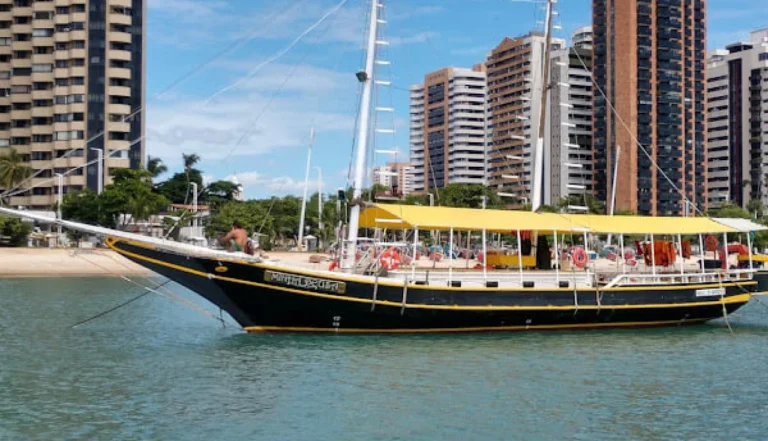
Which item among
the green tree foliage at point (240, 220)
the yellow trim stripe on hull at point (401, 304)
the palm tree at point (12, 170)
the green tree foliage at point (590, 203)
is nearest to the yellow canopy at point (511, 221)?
the yellow trim stripe on hull at point (401, 304)

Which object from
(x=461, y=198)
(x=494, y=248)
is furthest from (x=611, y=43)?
(x=494, y=248)

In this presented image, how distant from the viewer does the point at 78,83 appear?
90.4 m

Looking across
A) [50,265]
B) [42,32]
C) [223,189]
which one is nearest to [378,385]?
[50,265]

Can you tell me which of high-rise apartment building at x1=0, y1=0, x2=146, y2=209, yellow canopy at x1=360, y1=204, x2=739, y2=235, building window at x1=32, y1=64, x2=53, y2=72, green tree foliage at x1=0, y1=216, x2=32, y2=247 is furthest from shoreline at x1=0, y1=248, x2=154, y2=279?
yellow canopy at x1=360, y1=204, x2=739, y2=235

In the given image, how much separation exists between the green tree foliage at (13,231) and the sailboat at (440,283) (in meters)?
51.7

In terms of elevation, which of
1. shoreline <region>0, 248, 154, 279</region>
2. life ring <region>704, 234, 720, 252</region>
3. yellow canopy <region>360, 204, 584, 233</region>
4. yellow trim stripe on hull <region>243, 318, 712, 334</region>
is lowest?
yellow trim stripe on hull <region>243, 318, 712, 334</region>

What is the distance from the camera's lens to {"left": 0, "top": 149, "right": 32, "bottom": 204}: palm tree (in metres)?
80.2

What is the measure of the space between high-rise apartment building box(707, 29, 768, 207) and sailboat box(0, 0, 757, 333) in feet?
387

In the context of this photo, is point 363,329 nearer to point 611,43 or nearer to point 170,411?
point 170,411

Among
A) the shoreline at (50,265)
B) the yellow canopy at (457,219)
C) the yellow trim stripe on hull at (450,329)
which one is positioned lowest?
the yellow trim stripe on hull at (450,329)

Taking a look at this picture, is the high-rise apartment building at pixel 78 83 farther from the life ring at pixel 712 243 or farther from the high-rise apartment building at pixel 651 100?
the life ring at pixel 712 243

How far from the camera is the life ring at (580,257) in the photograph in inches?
1109

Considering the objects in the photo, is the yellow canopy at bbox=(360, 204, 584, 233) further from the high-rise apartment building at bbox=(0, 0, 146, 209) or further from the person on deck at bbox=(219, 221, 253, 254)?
the high-rise apartment building at bbox=(0, 0, 146, 209)

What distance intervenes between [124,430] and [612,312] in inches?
677
